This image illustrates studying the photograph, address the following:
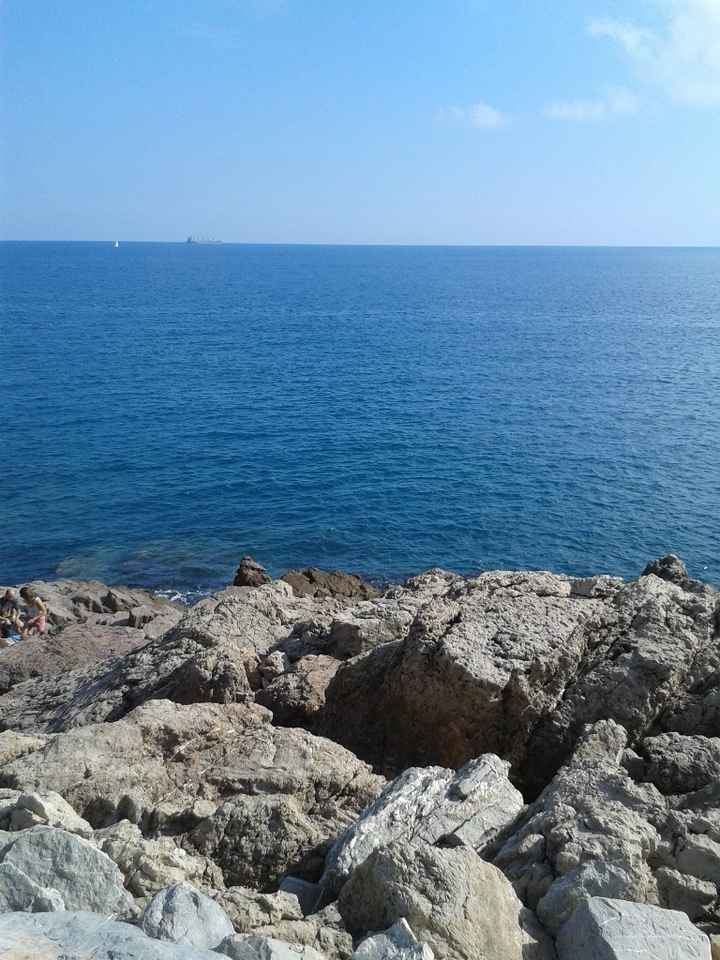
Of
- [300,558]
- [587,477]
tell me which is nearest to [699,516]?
[587,477]

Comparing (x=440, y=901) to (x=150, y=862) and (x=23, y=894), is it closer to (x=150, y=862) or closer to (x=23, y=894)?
(x=150, y=862)

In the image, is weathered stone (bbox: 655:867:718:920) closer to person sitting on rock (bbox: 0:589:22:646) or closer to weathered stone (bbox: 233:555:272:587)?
person sitting on rock (bbox: 0:589:22:646)

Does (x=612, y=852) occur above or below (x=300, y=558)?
above

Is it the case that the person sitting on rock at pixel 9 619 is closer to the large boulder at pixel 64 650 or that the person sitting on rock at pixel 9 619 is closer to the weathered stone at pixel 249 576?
the large boulder at pixel 64 650

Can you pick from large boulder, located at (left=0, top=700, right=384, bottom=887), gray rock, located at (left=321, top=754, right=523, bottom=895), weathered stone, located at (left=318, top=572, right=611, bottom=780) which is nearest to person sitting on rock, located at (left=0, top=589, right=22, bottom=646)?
large boulder, located at (left=0, top=700, right=384, bottom=887)

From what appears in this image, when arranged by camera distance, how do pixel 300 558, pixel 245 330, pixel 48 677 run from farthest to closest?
pixel 245 330
pixel 300 558
pixel 48 677

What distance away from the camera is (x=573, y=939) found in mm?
7055

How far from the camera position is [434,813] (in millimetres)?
9328

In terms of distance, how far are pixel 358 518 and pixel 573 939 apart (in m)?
34.9

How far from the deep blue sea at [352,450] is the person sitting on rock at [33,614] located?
→ 704cm

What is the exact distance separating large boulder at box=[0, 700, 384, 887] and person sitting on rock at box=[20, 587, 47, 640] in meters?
17.1

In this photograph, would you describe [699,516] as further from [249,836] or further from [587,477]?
[249,836]

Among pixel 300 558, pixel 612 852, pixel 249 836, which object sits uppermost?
pixel 612 852

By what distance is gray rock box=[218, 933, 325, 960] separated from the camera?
6.31 m
